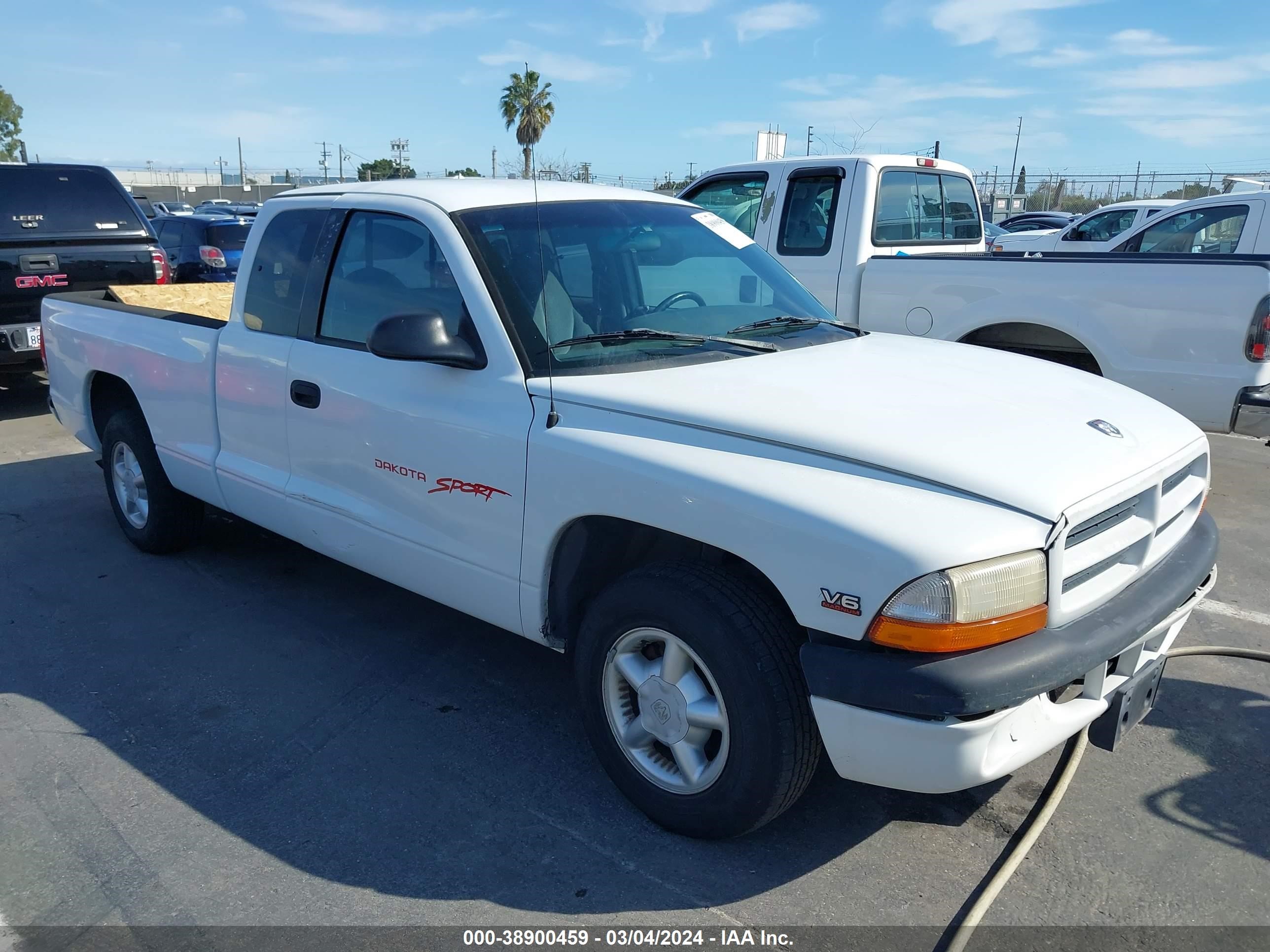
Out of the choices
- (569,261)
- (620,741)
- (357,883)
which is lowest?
(357,883)

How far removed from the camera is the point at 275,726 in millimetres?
3621

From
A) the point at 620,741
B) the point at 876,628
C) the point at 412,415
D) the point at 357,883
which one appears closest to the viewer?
the point at 876,628

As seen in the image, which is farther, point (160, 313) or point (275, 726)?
point (160, 313)

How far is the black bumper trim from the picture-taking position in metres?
2.32

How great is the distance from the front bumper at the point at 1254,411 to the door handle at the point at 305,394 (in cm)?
446

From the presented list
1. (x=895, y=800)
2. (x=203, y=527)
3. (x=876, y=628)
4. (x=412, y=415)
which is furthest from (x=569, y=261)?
(x=203, y=527)

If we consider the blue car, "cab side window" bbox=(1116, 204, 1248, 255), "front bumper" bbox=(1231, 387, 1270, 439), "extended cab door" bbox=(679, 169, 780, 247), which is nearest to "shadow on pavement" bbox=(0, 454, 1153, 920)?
"front bumper" bbox=(1231, 387, 1270, 439)

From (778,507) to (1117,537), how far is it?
0.98 metres

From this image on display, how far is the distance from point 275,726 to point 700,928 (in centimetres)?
181

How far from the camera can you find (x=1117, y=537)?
2719 mm

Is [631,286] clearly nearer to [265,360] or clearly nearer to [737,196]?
[265,360]

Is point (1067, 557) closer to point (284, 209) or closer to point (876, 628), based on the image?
point (876, 628)

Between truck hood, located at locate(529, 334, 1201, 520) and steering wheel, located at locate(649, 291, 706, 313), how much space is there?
0.42 metres

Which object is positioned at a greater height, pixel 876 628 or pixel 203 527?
pixel 876 628
